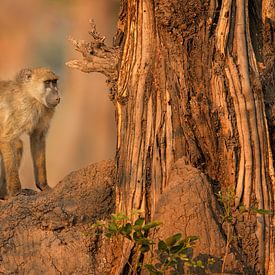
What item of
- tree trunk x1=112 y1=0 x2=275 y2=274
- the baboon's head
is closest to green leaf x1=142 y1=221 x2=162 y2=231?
tree trunk x1=112 y1=0 x2=275 y2=274

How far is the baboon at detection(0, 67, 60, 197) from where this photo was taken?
28.8 ft

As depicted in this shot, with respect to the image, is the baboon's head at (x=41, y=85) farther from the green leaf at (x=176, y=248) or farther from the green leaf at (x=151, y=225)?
the green leaf at (x=176, y=248)

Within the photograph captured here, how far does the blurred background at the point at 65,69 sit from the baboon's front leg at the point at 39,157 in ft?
22.4

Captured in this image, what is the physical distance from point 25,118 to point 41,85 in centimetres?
46

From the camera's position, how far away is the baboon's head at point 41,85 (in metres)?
9.13

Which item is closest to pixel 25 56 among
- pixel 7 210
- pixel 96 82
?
pixel 96 82

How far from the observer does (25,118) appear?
8.94m

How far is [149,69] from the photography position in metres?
6.36

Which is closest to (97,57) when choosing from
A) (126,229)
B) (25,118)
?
(126,229)

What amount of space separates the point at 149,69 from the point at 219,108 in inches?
24.0

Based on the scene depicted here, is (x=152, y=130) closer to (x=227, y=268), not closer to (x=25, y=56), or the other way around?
(x=227, y=268)

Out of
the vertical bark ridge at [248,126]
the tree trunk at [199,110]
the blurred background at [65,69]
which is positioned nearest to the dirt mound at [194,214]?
the tree trunk at [199,110]

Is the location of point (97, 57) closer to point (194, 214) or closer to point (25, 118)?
point (194, 214)

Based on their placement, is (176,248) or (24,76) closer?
(176,248)
